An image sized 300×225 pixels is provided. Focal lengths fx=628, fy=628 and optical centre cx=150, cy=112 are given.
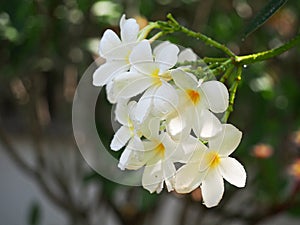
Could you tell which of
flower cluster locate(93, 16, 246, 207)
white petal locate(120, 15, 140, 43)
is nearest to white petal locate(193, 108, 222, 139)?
flower cluster locate(93, 16, 246, 207)

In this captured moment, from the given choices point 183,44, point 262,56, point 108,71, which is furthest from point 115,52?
point 183,44

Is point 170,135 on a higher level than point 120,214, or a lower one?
higher

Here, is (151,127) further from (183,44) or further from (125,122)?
(183,44)

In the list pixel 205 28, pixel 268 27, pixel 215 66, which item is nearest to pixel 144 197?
pixel 205 28

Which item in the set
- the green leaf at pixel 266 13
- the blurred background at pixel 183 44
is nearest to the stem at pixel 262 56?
the green leaf at pixel 266 13

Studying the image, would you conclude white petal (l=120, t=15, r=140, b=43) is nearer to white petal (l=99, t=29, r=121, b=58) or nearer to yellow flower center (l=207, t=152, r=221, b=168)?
white petal (l=99, t=29, r=121, b=58)

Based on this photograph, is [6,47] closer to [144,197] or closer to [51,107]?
[144,197]
